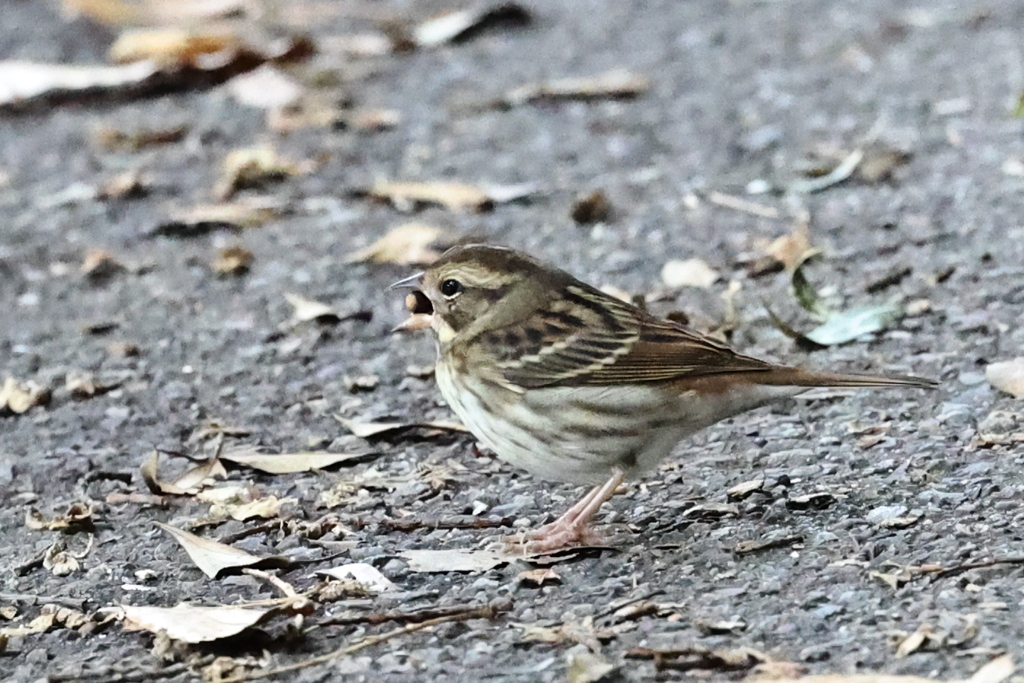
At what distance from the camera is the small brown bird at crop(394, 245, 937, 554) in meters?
4.11

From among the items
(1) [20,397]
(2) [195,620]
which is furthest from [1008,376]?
A: (1) [20,397]

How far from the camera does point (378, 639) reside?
351 cm

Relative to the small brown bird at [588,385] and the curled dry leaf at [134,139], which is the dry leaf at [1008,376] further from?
the curled dry leaf at [134,139]

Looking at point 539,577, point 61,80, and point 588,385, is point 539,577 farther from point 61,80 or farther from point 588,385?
point 61,80

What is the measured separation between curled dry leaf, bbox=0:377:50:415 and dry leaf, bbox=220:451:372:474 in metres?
1.00

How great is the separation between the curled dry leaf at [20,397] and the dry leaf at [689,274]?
239 centimetres

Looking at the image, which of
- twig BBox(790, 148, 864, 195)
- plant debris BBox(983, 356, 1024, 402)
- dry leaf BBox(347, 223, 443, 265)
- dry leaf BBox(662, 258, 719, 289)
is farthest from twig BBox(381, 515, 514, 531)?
twig BBox(790, 148, 864, 195)

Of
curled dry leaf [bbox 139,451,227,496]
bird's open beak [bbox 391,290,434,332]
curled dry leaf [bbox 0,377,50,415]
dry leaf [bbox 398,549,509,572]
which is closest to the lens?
dry leaf [bbox 398,549,509,572]

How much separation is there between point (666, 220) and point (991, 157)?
148cm

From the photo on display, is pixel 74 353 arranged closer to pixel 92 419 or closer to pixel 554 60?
pixel 92 419

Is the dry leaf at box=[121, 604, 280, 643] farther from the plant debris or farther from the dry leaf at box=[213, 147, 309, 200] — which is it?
the dry leaf at box=[213, 147, 309, 200]

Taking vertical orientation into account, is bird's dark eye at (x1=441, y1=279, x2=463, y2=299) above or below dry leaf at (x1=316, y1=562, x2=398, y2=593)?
above

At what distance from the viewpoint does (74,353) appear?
6.00 m

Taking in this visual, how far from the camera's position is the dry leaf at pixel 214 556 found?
4.01 meters
